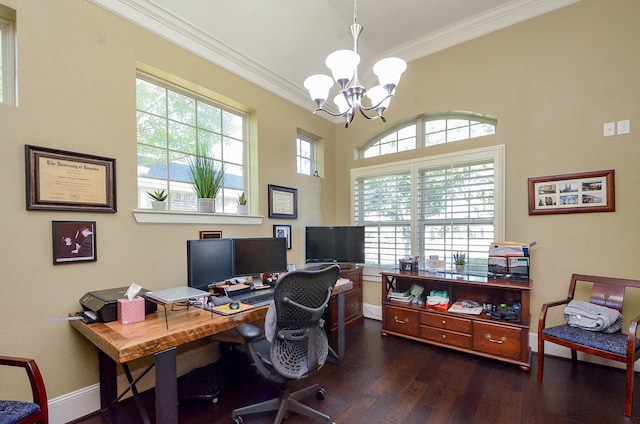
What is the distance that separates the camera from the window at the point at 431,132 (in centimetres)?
325

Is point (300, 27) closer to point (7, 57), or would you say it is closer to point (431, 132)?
point (431, 132)

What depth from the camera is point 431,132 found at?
3559 millimetres

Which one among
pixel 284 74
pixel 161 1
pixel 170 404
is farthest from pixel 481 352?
pixel 161 1

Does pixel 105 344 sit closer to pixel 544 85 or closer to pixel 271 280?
pixel 271 280

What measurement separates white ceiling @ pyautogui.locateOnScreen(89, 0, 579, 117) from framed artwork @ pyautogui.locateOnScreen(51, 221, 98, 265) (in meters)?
1.59

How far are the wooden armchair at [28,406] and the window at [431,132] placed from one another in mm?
3815

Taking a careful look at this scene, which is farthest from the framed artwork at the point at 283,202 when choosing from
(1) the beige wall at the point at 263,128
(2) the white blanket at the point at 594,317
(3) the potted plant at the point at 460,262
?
(2) the white blanket at the point at 594,317

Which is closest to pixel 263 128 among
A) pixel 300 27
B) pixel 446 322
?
pixel 300 27

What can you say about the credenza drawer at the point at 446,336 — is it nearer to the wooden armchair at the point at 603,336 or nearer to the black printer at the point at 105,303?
the wooden armchair at the point at 603,336

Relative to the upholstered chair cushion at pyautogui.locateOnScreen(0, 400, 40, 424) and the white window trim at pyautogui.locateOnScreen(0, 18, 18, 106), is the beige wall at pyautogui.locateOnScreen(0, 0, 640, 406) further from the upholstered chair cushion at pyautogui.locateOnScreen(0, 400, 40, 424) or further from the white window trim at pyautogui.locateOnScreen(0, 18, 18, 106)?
the upholstered chair cushion at pyautogui.locateOnScreen(0, 400, 40, 424)

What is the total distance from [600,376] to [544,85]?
2.70 metres

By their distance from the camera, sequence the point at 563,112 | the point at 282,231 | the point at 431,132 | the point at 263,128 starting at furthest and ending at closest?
the point at 431,132, the point at 282,231, the point at 263,128, the point at 563,112

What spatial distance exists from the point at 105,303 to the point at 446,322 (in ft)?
9.54

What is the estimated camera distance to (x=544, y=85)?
9.09ft
